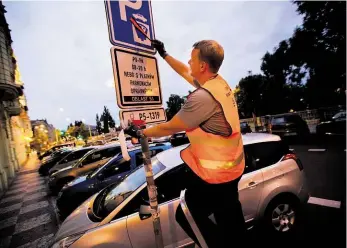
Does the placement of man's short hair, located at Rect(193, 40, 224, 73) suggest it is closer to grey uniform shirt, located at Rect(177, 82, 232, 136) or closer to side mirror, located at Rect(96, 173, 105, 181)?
grey uniform shirt, located at Rect(177, 82, 232, 136)

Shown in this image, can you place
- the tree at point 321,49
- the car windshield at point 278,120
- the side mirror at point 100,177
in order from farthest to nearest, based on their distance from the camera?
the tree at point 321,49
the car windshield at point 278,120
the side mirror at point 100,177

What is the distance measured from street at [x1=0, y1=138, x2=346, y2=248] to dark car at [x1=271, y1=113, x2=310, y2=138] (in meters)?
3.08

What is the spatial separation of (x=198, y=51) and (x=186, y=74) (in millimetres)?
582

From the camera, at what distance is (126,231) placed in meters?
2.74

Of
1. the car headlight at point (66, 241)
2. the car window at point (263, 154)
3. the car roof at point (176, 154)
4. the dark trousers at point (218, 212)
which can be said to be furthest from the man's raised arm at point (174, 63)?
the car headlight at point (66, 241)

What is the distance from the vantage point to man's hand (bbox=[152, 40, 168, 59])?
2.45m

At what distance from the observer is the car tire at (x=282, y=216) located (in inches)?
140

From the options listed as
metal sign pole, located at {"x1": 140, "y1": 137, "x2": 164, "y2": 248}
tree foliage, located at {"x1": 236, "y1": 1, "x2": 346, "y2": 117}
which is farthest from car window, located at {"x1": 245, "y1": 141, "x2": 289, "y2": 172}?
tree foliage, located at {"x1": 236, "y1": 1, "x2": 346, "y2": 117}

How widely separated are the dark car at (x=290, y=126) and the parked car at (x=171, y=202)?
10.3m

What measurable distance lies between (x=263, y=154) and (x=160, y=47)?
2.37m

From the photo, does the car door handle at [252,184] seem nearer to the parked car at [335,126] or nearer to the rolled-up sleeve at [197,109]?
the rolled-up sleeve at [197,109]

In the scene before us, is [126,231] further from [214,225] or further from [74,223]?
[214,225]

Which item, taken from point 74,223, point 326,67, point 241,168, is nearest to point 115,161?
point 74,223

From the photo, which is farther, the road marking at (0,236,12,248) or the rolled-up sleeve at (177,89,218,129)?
the road marking at (0,236,12,248)
